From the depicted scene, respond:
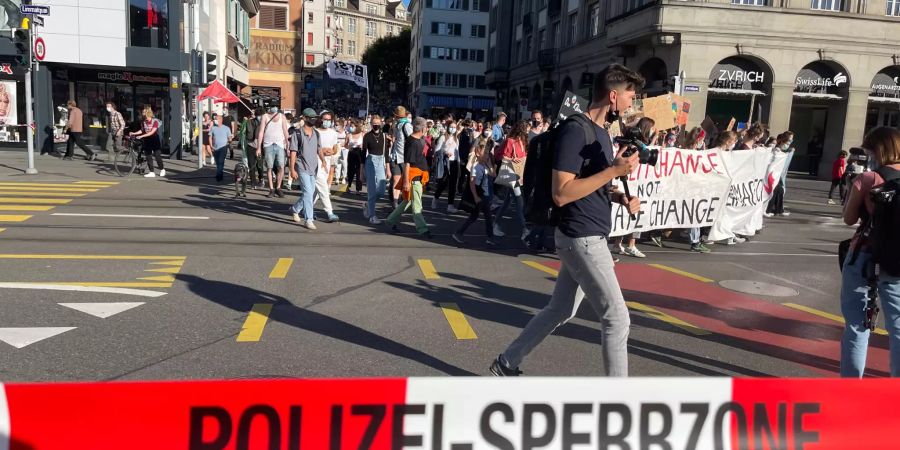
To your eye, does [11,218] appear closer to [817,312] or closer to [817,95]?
[817,312]

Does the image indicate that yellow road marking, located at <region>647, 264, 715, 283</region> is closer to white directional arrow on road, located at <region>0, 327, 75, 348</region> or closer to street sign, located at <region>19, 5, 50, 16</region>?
white directional arrow on road, located at <region>0, 327, 75, 348</region>

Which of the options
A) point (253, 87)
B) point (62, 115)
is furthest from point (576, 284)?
point (253, 87)

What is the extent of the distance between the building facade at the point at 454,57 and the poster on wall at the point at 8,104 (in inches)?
2406

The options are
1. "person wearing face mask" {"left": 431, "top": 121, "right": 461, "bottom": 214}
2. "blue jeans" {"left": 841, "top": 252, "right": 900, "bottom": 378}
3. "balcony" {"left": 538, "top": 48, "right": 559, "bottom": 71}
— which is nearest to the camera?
"blue jeans" {"left": 841, "top": 252, "right": 900, "bottom": 378}

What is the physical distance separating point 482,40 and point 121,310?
268ft

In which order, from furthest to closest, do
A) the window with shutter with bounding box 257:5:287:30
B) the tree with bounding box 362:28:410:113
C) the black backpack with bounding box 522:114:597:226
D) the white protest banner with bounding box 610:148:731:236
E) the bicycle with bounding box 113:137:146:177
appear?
the tree with bounding box 362:28:410:113
the window with shutter with bounding box 257:5:287:30
the bicycle with bounding box 113:137:146:177
the white protest banner with bounding box 610:148:731:236
the black backpack with bounding box 522:114:597:226

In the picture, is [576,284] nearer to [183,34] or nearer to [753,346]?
[753,346]

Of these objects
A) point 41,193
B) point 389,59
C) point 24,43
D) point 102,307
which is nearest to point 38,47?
point 24,43

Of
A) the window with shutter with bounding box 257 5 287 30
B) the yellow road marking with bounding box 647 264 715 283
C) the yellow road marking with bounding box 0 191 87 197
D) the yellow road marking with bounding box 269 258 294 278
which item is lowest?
the yellow road marking with bounding box 269 258 294 278

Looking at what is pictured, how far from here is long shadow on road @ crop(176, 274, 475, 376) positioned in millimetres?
5074

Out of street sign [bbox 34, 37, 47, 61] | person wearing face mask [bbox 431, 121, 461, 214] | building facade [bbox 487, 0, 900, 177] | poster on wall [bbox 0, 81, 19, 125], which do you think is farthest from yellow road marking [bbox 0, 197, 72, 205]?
building facade [bbox 487, 0, 900, 177]

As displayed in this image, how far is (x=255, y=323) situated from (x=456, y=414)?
375 cm

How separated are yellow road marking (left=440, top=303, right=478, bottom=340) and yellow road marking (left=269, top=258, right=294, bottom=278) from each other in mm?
2135

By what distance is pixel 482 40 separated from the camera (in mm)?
83938
